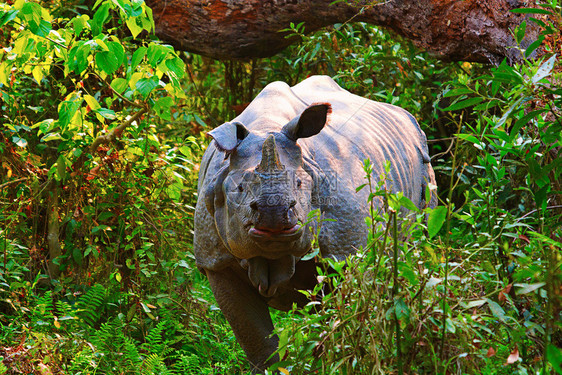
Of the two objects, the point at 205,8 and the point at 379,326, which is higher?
the point at 205,8

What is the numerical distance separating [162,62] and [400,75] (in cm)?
343

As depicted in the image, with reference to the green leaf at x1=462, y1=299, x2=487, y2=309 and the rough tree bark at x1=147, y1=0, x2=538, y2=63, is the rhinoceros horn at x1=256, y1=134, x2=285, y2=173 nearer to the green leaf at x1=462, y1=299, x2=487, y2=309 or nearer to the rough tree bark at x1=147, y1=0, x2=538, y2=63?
the green leaf at x1=462, y1=299, x2=487, y2=309

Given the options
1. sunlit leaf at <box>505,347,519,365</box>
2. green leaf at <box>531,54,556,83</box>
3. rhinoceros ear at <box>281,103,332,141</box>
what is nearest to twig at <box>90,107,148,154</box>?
rhinoceros ear at <box>281,103,332,141</box>

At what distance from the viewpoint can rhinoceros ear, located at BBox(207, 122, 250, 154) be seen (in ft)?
13.1

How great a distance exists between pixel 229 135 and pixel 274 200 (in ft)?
1.89

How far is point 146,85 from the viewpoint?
4.75 m

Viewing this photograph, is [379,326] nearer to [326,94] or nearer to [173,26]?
[326,94]

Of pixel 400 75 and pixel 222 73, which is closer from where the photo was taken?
pixel 400 75

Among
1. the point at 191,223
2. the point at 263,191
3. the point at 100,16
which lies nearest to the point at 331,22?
the point at 191,223

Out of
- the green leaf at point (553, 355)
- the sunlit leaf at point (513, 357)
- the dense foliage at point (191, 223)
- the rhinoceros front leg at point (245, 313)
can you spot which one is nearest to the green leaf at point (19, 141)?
the dense foliage at point (191, 223)

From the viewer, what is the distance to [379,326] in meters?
2.63

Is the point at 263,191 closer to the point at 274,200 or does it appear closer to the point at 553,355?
the point at 274,200

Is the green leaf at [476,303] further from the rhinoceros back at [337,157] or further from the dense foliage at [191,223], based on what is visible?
the rhinoceros back at [337,157]

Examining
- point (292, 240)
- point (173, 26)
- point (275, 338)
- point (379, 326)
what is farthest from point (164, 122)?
point (379, 326)
